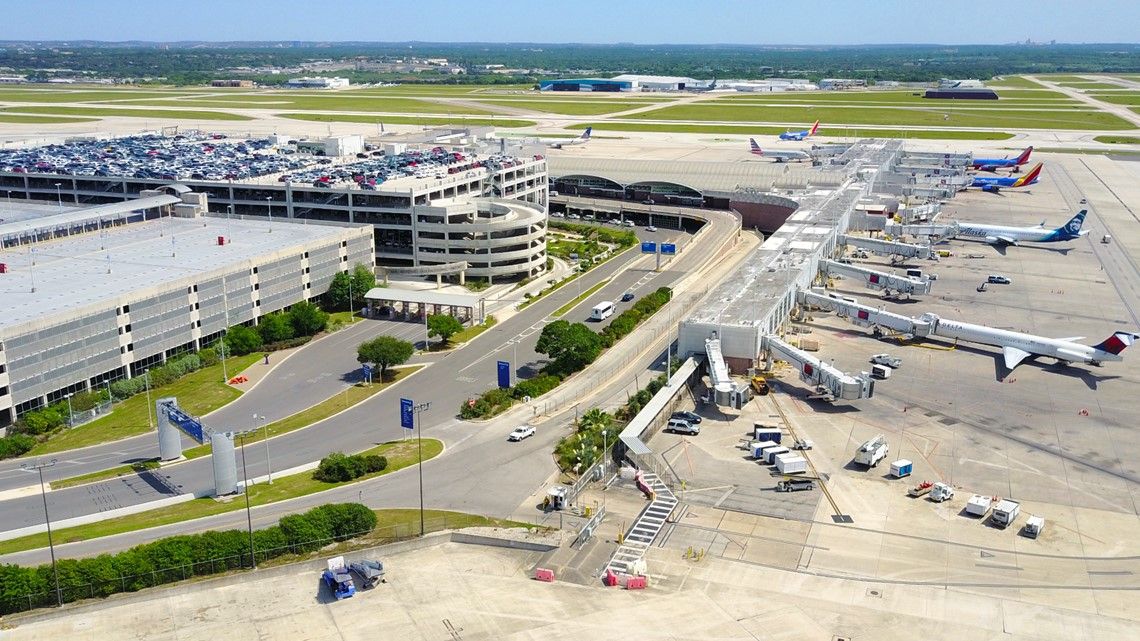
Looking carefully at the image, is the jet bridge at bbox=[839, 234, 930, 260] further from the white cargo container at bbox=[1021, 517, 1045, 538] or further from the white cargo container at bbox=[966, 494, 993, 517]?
the white cargo container at bbox=[1021, 517, 1045, 538]

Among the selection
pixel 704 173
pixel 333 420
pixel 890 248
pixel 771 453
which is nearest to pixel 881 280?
pixel 890 248

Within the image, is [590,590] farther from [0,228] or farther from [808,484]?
[0,228]

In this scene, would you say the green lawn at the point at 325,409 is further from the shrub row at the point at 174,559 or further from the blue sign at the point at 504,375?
the shrub row at the point at 174,559

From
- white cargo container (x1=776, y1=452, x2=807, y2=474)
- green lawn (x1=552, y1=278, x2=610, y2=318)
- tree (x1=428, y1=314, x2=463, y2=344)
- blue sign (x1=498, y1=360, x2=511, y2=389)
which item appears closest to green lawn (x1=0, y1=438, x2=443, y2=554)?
blue sign (x1=498, y1=360, x2=511, y2=389)

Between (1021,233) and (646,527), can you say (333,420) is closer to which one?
(646,527)

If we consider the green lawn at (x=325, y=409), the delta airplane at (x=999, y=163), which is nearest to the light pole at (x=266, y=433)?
the green lawn at (x=325, y=409)
